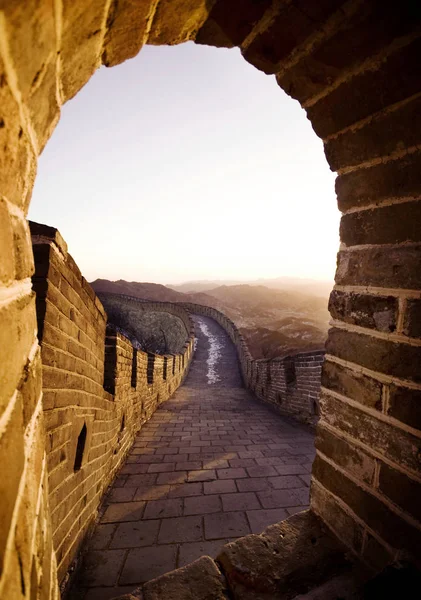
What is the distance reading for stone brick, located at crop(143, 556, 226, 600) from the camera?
119cm

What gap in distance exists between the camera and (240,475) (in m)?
4.11

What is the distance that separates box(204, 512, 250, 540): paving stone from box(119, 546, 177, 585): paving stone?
0.42 metres

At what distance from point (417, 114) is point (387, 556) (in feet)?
4.99

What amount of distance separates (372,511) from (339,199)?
4.11ft

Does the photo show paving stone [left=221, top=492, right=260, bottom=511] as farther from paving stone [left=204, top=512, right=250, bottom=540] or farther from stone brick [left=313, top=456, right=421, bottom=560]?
stone brick [left=313, top=456, right=421, bottom=560]

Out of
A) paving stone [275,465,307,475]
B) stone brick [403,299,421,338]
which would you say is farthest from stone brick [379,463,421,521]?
paving stone [275,465,307,475]

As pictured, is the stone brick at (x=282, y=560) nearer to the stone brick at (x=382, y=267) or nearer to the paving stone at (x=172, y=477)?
the stone brick at (x=382, y=267)

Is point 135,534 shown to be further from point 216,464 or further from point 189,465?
point 216,464

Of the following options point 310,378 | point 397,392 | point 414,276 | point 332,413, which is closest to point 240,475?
point 310,378

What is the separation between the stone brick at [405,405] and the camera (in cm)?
101

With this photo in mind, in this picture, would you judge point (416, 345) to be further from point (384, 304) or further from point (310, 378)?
point (310, 378)

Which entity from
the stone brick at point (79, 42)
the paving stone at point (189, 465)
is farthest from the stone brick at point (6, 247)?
the paving stone at point (189, 465)

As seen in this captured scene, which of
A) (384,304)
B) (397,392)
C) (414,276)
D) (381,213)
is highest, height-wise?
(381,213)

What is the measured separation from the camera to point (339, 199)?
130 centimetres
